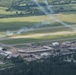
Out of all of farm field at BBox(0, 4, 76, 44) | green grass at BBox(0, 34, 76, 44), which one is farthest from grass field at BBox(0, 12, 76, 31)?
green grass at BBox(0, 34, 76, 44)

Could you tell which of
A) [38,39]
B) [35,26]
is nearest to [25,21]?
[35,26]

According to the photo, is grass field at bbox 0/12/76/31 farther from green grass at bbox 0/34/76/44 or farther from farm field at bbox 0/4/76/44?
green grass at bbox 0/34/76/44

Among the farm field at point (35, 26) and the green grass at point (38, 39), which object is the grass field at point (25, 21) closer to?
the farm field at point (35, 26)

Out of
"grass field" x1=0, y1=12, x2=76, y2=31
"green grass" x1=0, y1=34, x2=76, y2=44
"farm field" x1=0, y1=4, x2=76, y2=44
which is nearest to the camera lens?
"green grass" x1=0, y1=34, x2=76, y2=44

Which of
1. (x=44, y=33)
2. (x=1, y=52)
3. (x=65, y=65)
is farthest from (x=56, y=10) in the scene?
(x=65, y=65)

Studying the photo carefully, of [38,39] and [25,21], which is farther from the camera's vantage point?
[25,21]

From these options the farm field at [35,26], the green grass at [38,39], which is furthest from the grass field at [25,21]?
the green grass at [38,39]

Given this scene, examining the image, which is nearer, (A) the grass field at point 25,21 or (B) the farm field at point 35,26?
(B) the farm field at point 35,26

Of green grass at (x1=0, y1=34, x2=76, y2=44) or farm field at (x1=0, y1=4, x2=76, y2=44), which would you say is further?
farm field at (x1=0, y1=4, x2=76, y2=44)

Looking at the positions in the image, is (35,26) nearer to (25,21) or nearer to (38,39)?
(25,21)

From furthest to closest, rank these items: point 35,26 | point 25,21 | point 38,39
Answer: point 25,21, point 35,26, point 38,39

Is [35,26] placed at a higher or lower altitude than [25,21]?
lower
